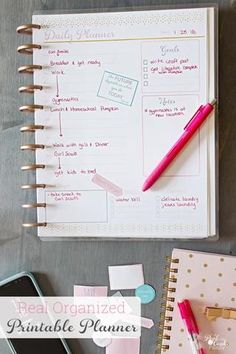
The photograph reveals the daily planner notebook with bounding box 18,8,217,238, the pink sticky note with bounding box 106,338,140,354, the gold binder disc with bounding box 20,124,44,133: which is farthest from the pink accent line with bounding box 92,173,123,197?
the pink sticky note with bounding box 106,338,140,354

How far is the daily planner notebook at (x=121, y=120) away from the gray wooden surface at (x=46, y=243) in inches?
0.8

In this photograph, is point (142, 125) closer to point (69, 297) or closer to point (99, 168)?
point (99, 168)

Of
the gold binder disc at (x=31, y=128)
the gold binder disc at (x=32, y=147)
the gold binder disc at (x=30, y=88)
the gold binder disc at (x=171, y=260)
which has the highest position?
the gold binder disc at (x=30, y=88)

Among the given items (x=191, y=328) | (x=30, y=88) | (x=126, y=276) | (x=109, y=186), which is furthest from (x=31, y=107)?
(x=191, y=328)

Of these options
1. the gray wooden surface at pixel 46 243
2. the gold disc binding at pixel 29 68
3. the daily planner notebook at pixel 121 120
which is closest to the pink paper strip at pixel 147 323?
the gray wooden surface at pixel 46 243

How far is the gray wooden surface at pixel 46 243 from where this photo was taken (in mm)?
803

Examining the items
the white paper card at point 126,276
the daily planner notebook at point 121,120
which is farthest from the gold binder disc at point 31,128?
the white paper card at point 126,276

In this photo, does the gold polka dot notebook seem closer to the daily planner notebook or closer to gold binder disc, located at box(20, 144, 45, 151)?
the daily planner notebook

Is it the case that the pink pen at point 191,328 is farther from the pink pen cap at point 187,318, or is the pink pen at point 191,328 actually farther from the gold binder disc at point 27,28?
the gold binder disc at point 27,28

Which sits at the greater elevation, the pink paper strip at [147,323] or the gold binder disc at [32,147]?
the gold binder disc at [32,147]

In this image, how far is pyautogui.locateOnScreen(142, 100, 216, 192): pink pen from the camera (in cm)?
77

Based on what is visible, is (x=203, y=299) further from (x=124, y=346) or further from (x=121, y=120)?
(x=121, y=120)

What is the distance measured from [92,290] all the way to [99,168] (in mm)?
174

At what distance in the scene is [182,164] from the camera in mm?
781
